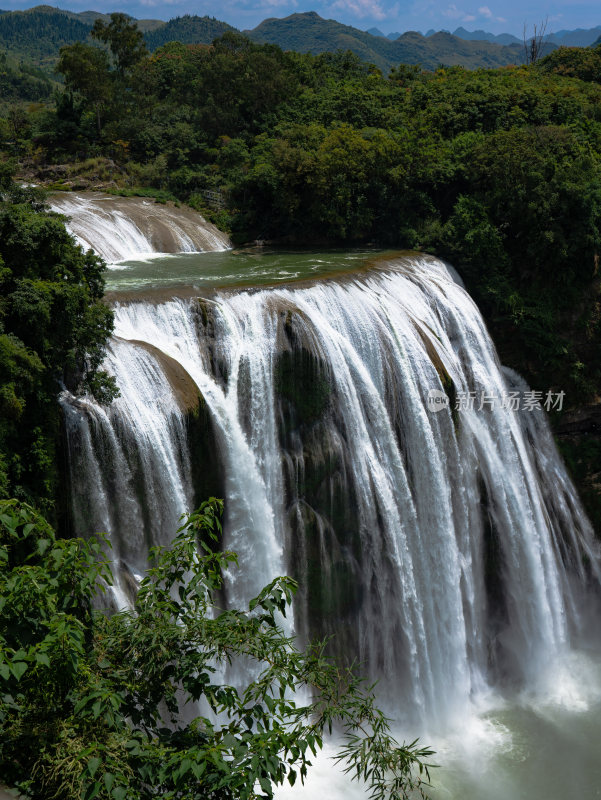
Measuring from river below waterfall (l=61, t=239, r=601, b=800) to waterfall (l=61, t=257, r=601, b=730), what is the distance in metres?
0.04

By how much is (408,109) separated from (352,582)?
21.4 m

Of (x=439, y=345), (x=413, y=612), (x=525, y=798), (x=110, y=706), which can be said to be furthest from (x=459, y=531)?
(x=110, y=706)

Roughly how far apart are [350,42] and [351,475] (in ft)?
573

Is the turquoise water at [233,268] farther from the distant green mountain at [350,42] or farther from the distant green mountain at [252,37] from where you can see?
the distant green mountain at [350,42]

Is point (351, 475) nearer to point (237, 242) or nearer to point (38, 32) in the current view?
point (237, 242)

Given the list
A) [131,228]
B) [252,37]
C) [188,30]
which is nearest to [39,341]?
[131,228]

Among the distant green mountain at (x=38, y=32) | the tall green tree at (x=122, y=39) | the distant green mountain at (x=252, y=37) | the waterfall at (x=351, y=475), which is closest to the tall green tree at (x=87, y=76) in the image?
the tall green tree at (x=122, y=39)

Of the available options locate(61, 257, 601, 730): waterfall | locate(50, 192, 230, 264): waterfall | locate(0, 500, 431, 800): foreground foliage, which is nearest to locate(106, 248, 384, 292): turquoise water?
locate(50, 192, 230, 264): waterfall

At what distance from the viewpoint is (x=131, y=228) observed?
22.4m

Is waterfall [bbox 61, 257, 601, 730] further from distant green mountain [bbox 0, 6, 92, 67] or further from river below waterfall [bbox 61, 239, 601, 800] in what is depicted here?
distant green mountain [bbox 0, 6, 92, 67]

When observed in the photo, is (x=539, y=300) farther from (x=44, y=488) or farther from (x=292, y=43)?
(x=292, y=43)

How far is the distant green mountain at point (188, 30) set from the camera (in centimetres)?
16262

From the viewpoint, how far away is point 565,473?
19281mm

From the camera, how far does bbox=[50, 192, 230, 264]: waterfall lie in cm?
2092
